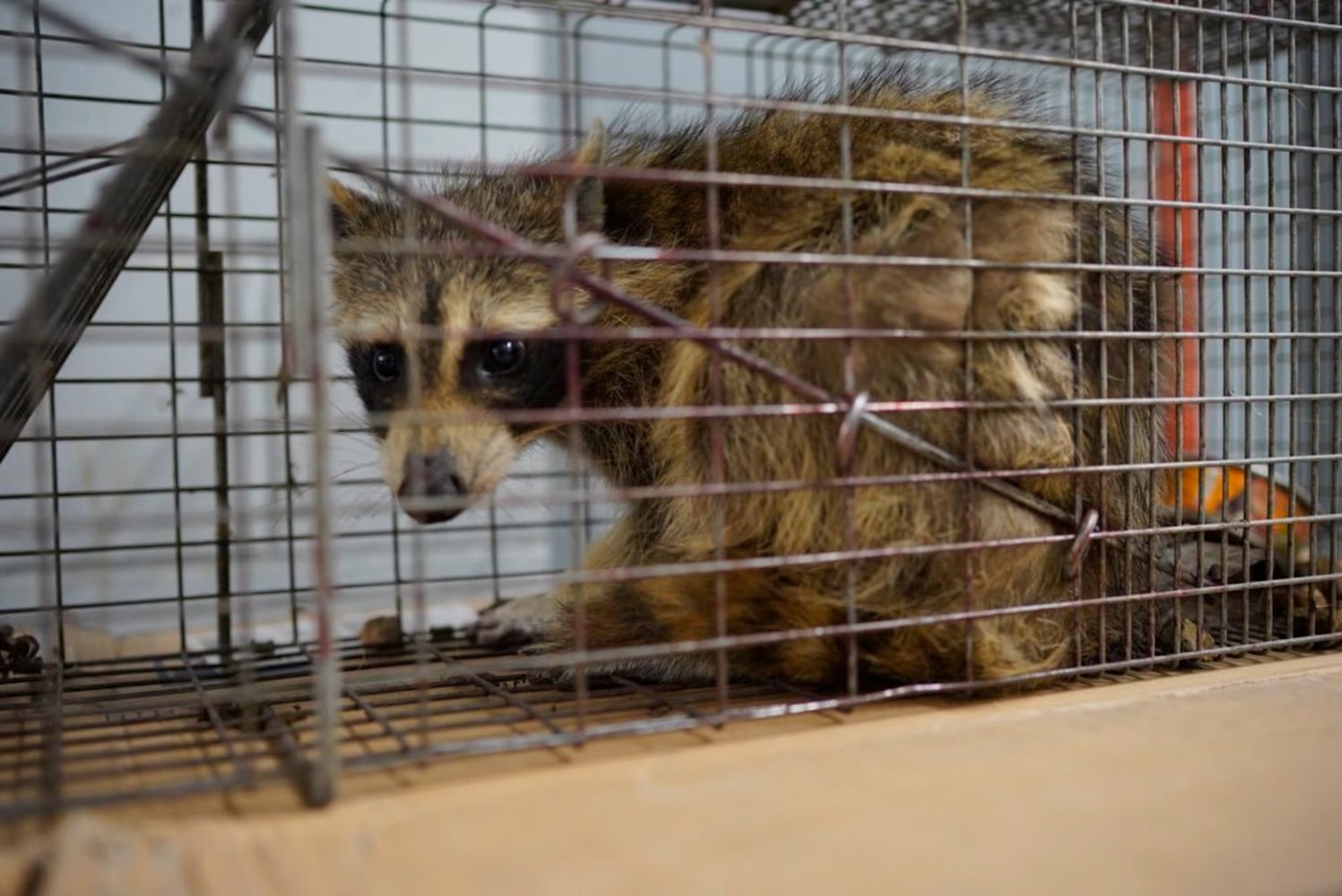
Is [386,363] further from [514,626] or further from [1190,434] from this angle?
[1190,434]

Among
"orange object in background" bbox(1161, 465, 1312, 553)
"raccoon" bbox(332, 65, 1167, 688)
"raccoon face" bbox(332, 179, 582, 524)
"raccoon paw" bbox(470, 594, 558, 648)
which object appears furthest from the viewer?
"raccoon paw" bbox(470, 594, 558, 648)

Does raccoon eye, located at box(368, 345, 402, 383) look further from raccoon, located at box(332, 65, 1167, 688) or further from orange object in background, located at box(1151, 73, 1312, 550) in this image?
orange object in background, located at box(1151, 73, 1312, 550)

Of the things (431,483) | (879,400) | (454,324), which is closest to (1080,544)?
(879,400)

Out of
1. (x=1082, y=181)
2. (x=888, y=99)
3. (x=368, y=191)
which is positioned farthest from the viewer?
(x=368, y=191)

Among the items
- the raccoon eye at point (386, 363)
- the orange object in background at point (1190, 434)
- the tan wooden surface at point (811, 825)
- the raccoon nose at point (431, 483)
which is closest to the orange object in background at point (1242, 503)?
the orange object in background at point (1190, 434)

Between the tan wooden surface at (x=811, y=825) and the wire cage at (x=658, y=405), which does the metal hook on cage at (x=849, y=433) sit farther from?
the tan wooden surface at (x=811, y=825)

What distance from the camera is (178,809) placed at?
142 cm

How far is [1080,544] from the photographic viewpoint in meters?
2.04

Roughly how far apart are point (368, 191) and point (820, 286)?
1.72 metres

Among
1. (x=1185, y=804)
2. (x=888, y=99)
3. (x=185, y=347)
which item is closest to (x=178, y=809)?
(x=1185, y=804)

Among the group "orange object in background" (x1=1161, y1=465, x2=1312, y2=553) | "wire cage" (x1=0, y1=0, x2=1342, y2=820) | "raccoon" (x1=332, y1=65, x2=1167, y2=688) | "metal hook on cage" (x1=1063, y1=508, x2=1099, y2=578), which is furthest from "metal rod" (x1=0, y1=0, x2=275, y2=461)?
"orange object in background" (x1=1161, y1=465, x2=1312, y2=553)

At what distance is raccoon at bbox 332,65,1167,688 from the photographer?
6.45 feet

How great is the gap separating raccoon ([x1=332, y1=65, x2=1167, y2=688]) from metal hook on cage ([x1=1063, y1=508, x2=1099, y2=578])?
0.02 meters

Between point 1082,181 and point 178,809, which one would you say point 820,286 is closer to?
point 1082,181
